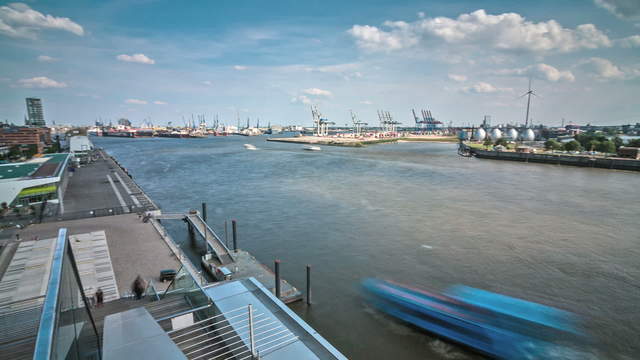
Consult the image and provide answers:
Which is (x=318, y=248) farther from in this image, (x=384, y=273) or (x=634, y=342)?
(x=634, y=342)

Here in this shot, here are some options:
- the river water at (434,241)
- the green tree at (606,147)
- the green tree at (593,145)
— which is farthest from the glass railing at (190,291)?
the green tree at (593,145)

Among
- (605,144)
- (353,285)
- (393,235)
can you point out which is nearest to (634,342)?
(353,285)

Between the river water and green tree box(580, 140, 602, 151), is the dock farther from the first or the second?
green tree box(580, 140, 602, 151)

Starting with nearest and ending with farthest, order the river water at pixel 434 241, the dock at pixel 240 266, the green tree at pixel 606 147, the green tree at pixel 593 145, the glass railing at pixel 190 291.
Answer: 1. the glass railing at pixel 190 291
2. the river water at pixel 434 241
3. the dock at pixel 240 266
4. the green tree at pixel 606 147
5. the green tree at pixel 593 145

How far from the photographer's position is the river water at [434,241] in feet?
44.6

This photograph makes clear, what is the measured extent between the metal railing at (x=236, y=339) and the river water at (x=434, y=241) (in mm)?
7362

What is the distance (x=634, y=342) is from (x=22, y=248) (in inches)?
1145

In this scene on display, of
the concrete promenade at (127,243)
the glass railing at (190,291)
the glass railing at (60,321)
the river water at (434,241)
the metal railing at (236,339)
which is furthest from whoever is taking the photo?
the concrete promenade at (127,243)

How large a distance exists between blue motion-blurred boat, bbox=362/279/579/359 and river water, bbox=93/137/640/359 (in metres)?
0.65

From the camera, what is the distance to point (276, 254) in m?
20.1

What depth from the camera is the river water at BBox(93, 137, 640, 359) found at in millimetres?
13594

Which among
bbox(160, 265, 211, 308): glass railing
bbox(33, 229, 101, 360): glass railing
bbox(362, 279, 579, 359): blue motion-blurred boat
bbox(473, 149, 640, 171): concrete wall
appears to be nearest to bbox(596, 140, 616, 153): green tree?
bbox(473, 149, 640, 171): concrete wall

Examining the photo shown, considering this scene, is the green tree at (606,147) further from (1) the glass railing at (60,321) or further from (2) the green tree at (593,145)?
(1) the glass railing at (60,321)

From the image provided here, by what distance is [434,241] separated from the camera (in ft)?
73.3
